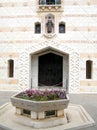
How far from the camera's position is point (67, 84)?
655 inches

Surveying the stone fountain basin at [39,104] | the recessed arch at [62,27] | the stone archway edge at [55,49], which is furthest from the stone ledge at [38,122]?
the recessed arch at [62,27]

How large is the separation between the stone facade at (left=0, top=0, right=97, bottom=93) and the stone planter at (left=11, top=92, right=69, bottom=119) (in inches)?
316

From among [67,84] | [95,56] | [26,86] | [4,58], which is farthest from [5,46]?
[95,56]

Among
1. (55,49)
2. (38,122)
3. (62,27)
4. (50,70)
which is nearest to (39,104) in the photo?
(38,122)

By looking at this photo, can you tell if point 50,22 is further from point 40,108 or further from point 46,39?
point 40,108

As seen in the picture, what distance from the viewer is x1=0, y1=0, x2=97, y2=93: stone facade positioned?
15812 mm

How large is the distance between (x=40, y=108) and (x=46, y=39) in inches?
362

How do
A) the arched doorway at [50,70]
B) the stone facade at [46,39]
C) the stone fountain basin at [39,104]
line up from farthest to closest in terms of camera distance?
1. the arched doorway at [50,70]
2. the stone facade at [46,39]
3. the stone fountain basin at [39,104]

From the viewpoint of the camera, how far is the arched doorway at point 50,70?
57.0 ft

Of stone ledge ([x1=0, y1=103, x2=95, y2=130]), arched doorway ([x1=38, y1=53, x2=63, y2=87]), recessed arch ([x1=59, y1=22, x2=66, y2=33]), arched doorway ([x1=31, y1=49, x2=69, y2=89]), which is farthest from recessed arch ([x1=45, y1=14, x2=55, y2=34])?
stone ledge ([x1=0, y1=103, x2=95, y2=130])

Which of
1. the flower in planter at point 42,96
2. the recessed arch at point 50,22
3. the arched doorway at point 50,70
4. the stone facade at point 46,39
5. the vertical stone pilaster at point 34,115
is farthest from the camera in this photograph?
the arched doorway at point 50,70

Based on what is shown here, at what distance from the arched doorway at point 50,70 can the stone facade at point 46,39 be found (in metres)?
1.11

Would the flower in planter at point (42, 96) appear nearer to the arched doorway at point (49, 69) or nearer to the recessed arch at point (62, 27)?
the recessed arch at point (62, 27)

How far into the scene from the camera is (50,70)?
17.5 meters
